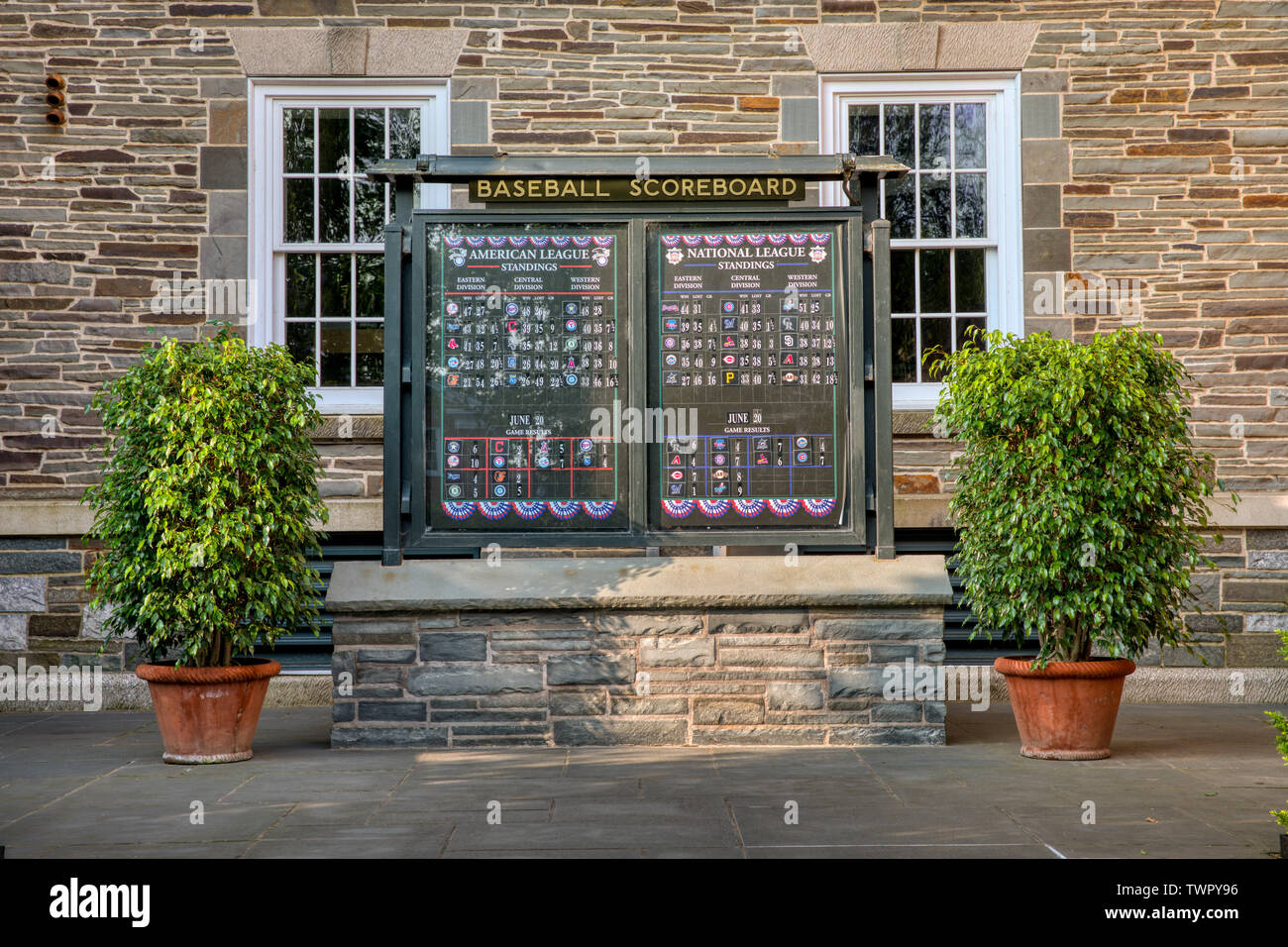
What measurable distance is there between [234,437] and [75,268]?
3538 millimetres

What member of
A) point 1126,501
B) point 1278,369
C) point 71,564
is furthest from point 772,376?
point 71,564

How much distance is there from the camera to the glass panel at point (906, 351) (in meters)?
9.34

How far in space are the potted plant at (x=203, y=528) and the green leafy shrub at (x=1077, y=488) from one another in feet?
12.5

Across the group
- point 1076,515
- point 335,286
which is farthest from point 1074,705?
point 335,286

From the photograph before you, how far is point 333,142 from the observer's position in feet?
30.5

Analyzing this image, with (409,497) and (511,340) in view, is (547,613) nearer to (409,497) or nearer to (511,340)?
(409,497)

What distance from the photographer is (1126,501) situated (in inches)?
251

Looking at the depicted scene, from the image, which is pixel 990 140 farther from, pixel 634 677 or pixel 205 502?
pixel 205 502

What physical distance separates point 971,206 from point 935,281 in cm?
67

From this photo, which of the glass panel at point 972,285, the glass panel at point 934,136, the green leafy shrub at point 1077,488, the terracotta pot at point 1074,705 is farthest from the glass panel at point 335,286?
the terracotta pot at point 1074,705

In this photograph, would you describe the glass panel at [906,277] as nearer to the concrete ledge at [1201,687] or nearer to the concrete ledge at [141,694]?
the concrete ledge at [1201,687]

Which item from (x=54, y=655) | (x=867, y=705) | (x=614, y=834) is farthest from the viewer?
(x=54, y=655)

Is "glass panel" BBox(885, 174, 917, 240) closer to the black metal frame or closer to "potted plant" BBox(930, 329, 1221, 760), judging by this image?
the black metal frame

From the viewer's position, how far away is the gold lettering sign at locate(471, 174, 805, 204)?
708cm
